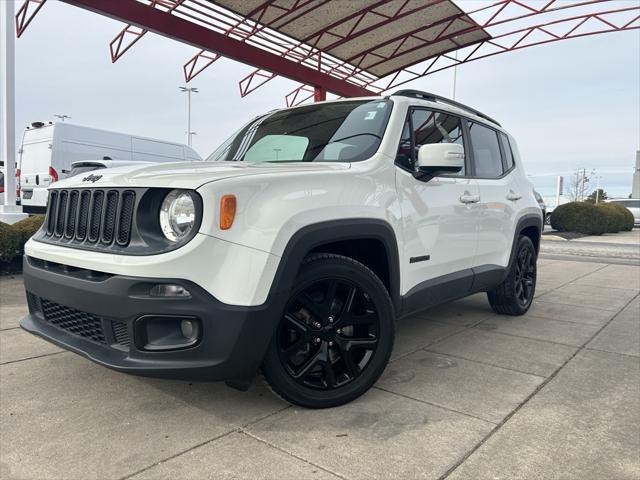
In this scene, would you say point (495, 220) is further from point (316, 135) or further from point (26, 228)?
point (26, 228)

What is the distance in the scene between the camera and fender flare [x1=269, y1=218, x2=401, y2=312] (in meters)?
2.38

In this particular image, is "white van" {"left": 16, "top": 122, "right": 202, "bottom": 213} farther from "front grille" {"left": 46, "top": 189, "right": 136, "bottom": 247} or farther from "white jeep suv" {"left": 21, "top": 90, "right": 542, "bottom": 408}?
"white jeep suv" {"left": 21, "top": 90, "right": 542, "bottom": 408}

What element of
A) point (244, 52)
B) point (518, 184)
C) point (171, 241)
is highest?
point (244, 52)

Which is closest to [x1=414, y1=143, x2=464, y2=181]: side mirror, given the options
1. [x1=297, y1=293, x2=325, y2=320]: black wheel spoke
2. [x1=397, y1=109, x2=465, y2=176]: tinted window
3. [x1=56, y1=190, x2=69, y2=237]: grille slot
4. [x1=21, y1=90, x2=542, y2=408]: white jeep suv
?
[x1=21, y1=90, x2=542, y2=408]: white jeep suv

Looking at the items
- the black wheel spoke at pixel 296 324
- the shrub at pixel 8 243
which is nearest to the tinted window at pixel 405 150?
the black wheel spoke at pixel 296 324

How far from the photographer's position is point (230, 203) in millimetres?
2256

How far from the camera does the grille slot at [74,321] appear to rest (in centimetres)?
247

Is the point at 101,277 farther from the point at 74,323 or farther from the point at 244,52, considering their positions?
the point at 244,52

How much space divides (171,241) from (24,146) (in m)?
12.1

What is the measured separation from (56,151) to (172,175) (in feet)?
35.0

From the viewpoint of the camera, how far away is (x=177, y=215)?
2.31 m

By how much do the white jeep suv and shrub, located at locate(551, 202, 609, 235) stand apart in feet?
52.6

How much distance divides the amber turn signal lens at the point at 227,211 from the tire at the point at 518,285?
10.7 ft

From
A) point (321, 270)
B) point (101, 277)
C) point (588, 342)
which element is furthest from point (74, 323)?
point (588, 342)
